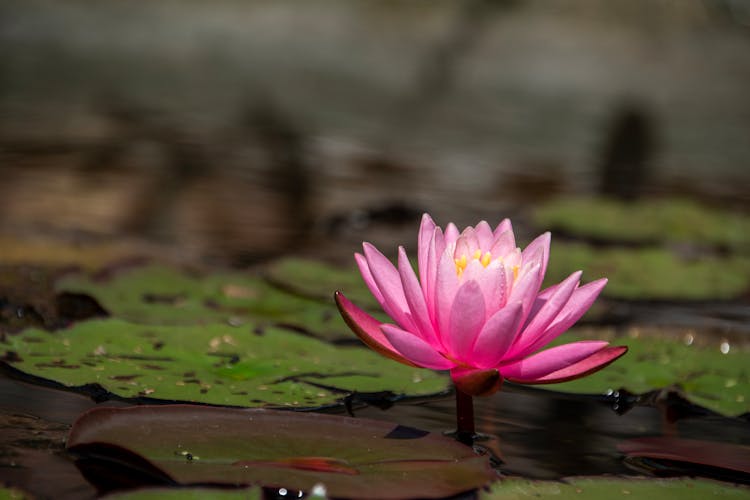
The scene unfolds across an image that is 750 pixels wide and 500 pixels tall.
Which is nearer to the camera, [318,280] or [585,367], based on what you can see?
[585,367]

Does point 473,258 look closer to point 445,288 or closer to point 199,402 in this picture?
point 445,288

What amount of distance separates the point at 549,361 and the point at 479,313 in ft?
0.28

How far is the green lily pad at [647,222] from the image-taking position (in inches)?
101

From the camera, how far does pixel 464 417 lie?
101 centimetres

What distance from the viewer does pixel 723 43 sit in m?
7.04

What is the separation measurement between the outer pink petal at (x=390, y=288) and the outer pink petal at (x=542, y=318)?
Answer: 0.35 ft

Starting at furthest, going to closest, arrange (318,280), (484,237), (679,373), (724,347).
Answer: (318,280) < (724,347) < (679,373) < (484,237)

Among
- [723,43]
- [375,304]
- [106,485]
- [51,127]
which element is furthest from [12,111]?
[723,43]

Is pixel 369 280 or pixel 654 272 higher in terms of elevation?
pixel 369 280

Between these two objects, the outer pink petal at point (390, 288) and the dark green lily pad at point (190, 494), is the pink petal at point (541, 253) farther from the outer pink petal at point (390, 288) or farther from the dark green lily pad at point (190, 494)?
the dark green lily pad at point (190, 494)

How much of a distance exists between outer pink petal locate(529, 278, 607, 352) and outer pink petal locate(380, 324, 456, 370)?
10cm

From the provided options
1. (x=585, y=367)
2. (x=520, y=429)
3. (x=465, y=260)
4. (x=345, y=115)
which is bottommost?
(x=520, y=429)

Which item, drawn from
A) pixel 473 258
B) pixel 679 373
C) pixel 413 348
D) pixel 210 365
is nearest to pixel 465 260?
pixel 473 258

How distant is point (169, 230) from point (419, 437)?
1.67 meters
